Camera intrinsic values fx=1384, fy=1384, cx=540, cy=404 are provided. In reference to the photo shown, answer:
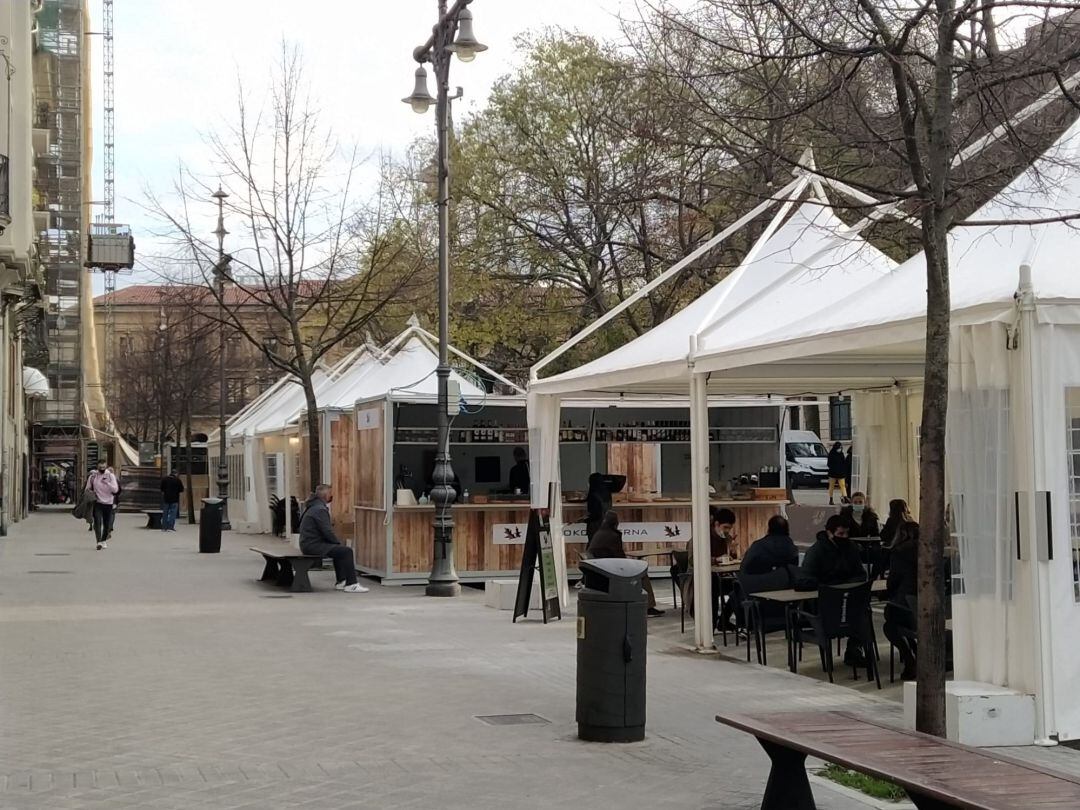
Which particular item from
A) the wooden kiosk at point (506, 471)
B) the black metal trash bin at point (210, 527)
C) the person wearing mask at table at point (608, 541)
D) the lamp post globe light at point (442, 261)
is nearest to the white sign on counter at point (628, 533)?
the wooden kiosk at point (506, 471)

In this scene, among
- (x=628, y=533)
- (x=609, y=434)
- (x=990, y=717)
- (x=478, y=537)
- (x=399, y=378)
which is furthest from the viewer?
(x=609, y=434)

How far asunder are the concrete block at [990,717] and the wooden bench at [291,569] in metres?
12.5

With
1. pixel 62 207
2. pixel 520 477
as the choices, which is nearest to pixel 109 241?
pixel 62 207

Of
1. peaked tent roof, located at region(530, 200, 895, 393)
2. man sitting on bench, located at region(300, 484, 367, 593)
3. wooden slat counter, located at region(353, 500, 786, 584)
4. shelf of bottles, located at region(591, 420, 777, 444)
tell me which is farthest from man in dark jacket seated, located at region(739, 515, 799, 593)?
shelf of bottles, located at region(591, 420, 777, 444)

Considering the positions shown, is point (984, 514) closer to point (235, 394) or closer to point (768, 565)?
point (768, 565)

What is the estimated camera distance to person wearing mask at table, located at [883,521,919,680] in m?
10.9

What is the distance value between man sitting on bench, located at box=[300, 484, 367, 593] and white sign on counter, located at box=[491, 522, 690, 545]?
7.86 feet

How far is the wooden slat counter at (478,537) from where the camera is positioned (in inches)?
825

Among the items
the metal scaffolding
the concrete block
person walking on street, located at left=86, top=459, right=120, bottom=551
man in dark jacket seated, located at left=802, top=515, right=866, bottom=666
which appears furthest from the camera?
the metal scaffolding

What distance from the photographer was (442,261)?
18.5 metres

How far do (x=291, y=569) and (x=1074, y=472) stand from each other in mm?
14577

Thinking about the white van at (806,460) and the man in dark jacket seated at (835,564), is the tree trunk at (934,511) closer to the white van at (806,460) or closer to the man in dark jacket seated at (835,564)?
the man in dark jacket seated at (835,564)

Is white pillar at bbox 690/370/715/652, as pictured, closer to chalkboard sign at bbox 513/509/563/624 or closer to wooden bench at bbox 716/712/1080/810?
chalkboard sign at bbox 513/509/563/624

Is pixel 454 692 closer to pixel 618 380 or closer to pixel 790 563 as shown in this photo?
pixel 790 563
